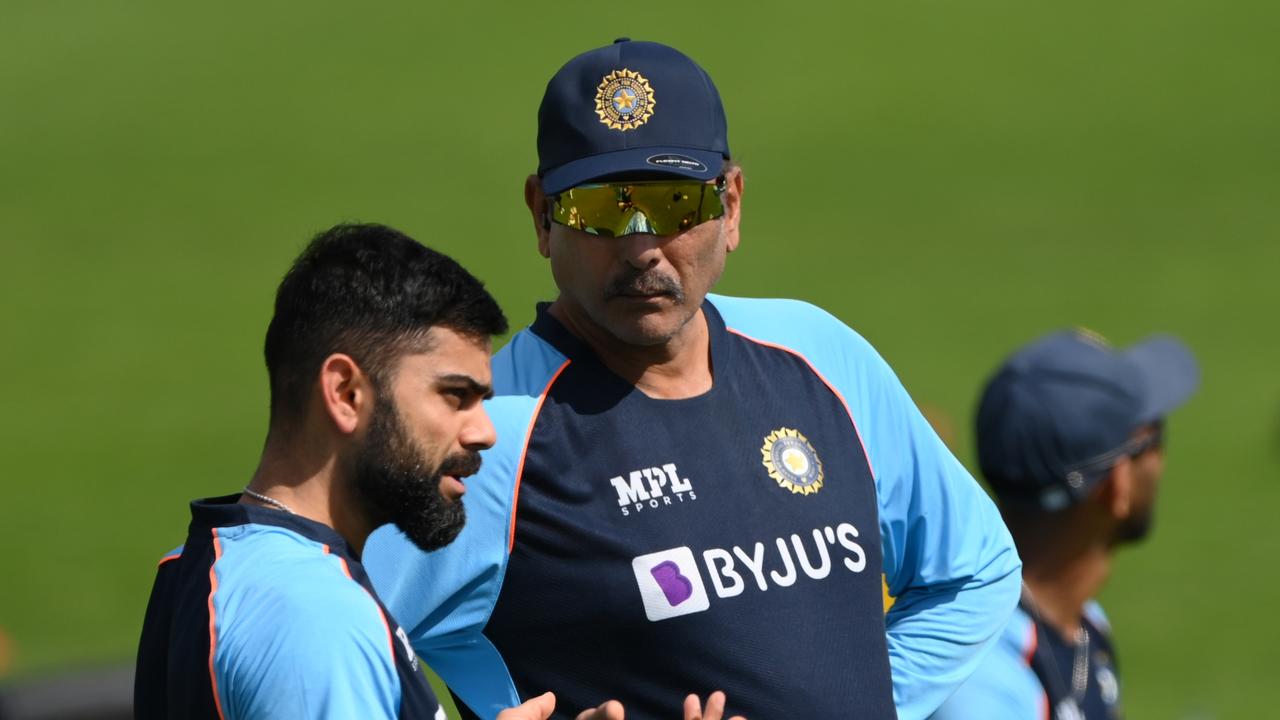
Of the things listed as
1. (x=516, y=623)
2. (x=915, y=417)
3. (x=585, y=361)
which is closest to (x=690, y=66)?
(x=585, y=361)

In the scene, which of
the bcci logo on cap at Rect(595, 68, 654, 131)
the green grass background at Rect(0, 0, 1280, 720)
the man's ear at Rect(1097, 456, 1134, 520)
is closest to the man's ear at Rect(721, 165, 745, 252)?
the bcci logo on cap at Rect(595, 68, 654, 131)

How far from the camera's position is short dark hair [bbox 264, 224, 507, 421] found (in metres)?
2.87

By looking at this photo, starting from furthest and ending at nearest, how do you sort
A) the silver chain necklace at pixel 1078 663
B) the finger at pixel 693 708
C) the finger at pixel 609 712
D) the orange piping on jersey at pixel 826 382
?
the silver chain necklace at pixel 1078 663, the orange piping on jersey at pixel 826 382, the finger at pixel 693 708, the finger at pixel 609 712

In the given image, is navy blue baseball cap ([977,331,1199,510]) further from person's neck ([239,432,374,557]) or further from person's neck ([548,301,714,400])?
person's neck ([239,432,374,557])

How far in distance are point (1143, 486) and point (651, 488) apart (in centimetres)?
143

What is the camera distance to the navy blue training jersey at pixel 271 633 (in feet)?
8.43

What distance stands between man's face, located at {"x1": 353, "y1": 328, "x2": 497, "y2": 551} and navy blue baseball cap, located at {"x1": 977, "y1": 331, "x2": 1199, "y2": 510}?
1579 mm

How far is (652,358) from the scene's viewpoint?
11.6 ft

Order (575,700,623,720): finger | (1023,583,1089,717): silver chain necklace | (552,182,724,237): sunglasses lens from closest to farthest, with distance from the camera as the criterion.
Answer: (575,700,623,720): finger → (552,182,724,237): sunglasses lens → (1023,583,1089,717): silver chain necklace

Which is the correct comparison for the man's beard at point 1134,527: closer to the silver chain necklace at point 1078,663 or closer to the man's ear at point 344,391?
the silver chain necklace at point 1078,663

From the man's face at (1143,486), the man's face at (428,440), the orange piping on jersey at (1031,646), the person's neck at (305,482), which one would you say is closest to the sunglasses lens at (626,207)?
the man's face at (428,440)

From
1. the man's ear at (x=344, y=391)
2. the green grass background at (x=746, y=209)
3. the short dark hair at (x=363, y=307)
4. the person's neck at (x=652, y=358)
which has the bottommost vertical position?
the green grass background at (x=746, y=209)

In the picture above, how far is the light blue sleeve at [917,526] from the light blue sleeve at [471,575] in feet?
2.18

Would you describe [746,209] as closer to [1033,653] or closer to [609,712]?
[1033,653]
